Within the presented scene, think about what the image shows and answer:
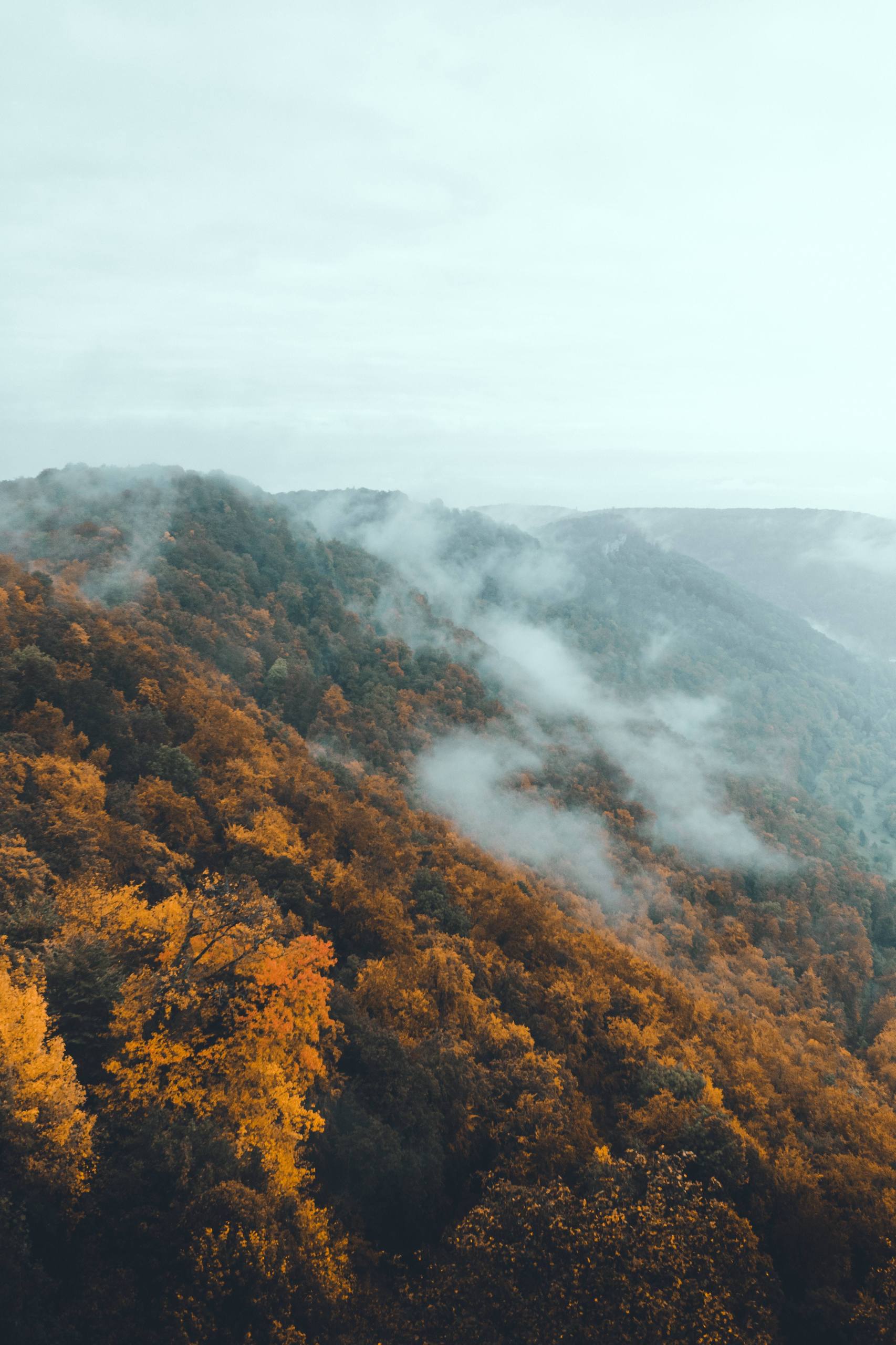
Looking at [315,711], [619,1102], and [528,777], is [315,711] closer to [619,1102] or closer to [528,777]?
[528,777]

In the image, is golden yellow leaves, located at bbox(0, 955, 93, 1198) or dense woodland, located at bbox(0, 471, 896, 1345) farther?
dense woodland, located at bbox(0, 471, 896, 1345)

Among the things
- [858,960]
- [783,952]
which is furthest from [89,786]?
[858,960]

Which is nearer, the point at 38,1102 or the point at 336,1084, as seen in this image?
the point at 38,1102

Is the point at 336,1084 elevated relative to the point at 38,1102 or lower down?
lower down

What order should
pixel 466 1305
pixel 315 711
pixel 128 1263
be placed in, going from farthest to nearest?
pixel 315 711 < pixel 466 1305 < pixel 128 1263

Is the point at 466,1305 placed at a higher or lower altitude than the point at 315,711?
lower

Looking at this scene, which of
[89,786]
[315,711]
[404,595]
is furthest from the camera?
[404,595]

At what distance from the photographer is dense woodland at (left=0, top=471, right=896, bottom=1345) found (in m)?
23.8

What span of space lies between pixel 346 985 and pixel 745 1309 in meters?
26.8

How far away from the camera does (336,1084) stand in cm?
3419

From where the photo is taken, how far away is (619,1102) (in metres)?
41.8

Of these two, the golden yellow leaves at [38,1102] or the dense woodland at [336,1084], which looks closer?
the golden yellow leaves at [38,1102]

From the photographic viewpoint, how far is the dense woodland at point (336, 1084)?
2380 cm

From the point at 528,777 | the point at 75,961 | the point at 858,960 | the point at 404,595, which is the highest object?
the point at 404,595
